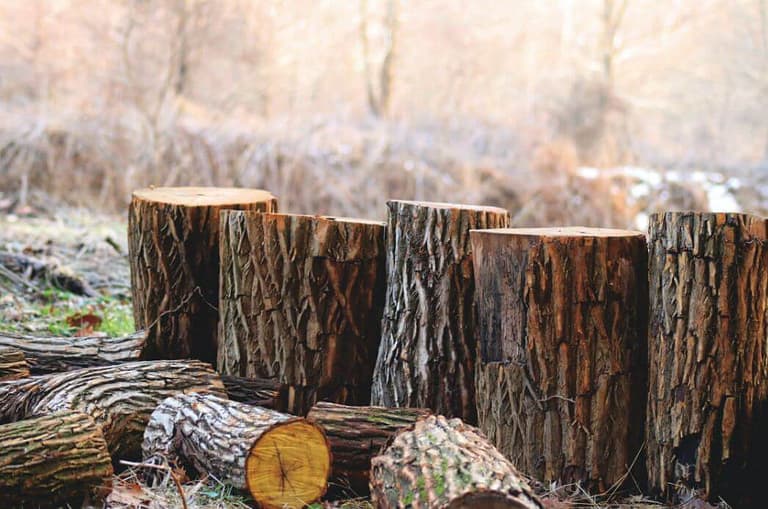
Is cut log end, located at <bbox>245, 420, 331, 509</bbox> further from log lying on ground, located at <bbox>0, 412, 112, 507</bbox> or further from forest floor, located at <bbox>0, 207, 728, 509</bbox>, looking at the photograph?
log lying on ground, located at <bbox>0, 412, 112, 507</bbox>

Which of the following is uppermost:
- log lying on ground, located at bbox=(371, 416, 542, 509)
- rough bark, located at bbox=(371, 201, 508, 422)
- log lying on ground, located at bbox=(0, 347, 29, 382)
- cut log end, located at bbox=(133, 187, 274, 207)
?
cut log end, located at bbox=(133, 187, 274, 207)

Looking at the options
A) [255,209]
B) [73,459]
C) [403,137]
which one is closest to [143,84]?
[403,137]

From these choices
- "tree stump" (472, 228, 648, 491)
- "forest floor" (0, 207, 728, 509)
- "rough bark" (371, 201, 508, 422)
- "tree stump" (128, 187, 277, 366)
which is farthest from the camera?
"tree stump" (128, 187, 277, 366)

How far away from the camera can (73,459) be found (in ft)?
9.32

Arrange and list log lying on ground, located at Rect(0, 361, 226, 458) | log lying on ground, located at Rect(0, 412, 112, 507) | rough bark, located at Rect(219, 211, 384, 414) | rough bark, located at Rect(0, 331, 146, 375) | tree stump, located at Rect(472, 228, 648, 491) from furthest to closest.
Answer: rough bark, located at Rect(0, 331, 146, 375), rough bark, located at Rect(219, 211, 384, 414), log lying on ground, located at Rect(0, 361, 226, 458), tree stump, located at Rect(472, 228, 648, 491), log lying on ground, located at Rect(0, 412, 112, 507)

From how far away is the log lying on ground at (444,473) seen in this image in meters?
2.24

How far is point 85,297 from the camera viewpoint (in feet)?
20.3

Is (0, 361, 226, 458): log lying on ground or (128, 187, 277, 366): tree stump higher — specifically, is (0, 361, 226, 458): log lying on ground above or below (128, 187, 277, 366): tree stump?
below

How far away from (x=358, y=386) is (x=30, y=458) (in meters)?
1.39

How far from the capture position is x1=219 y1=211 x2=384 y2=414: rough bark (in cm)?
357

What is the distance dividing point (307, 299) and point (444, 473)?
52.9 inches

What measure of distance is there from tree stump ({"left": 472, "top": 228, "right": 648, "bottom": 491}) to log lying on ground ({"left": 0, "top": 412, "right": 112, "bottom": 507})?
4.69 feet

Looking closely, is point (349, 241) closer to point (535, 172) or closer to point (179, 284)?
point (179, 284)

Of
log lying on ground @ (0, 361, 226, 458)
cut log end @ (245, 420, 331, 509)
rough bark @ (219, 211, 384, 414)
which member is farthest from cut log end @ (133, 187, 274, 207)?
cut log end @ (245, 420, 331, 509)
